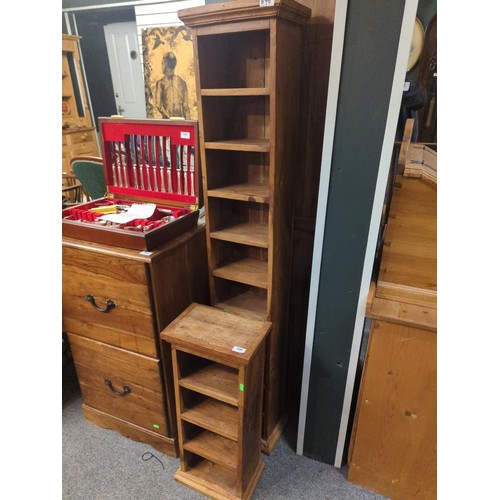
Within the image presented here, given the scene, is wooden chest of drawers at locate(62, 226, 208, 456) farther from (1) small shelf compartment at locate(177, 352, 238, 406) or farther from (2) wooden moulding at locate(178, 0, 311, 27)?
(2) wooden moulding at locate(178, 0, 311, 27)

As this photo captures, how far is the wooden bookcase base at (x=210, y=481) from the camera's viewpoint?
132cm

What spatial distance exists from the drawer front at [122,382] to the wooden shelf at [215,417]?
177 millimetres

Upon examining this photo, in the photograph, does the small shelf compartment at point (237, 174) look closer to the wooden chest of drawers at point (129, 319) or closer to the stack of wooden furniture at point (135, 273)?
the stack of wooden furniture at point (135, 273)

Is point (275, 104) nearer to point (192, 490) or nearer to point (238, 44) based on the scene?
point (238, 44)

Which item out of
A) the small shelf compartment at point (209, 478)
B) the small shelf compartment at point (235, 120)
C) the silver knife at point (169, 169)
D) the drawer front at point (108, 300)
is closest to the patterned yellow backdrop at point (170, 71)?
the silver knife at point (169, 169)

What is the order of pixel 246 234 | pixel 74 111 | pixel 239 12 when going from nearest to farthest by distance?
1. pixel 239 12
2. pixel 246 234
3. pixel 74 111

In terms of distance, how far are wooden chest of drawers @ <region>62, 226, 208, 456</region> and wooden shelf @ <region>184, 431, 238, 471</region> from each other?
153 mm

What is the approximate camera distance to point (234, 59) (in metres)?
1.22

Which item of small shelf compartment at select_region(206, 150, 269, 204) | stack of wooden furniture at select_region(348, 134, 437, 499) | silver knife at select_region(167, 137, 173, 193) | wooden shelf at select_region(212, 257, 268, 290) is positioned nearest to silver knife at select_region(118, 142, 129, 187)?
silver knife at select_region(167, 137, 173, 193)

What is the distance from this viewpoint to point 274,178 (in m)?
1.10

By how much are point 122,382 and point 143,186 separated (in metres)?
0.84

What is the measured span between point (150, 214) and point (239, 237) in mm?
372

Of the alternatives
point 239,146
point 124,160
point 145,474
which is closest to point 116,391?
point 145,474

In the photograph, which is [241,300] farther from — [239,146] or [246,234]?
[239,146]
